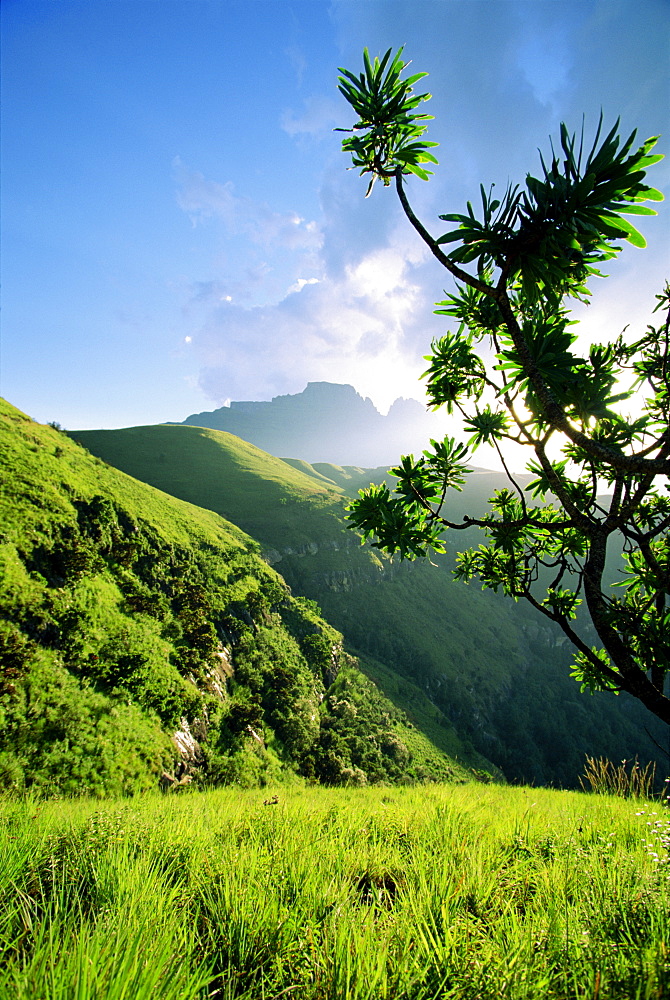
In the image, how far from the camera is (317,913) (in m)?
2.23

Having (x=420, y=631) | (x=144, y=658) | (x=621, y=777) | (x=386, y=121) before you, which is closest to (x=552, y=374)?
(x=386, y=121)

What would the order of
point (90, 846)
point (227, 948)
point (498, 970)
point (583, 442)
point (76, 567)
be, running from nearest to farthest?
1. point (498, 970)
2. point (227, 948)
3. point (90, 846)
4. point (583, 442)
5. point (76, 567)

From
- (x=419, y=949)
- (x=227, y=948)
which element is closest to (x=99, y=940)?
(x=227, y=948)

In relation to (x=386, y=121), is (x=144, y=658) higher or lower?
lower

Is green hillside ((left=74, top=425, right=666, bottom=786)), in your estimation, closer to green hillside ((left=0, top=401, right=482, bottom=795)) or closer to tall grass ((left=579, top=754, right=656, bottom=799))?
green hillside ((left=0, top=401, right=482, bottom=795))

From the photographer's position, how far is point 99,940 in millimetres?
1633

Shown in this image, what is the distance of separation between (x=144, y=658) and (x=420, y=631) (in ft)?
207

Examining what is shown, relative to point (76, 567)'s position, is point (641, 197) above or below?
above

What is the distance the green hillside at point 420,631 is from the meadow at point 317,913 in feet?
179

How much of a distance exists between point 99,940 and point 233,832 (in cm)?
242

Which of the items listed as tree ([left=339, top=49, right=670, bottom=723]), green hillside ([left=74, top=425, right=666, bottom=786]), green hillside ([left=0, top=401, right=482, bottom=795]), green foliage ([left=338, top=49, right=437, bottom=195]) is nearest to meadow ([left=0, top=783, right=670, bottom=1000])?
tree ([left=339, top=49, right=670, bottom=723])

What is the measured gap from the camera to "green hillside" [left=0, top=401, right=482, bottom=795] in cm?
1482

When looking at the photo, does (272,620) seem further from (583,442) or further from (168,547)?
(583,442)

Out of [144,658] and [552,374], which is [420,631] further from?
[552,374]
